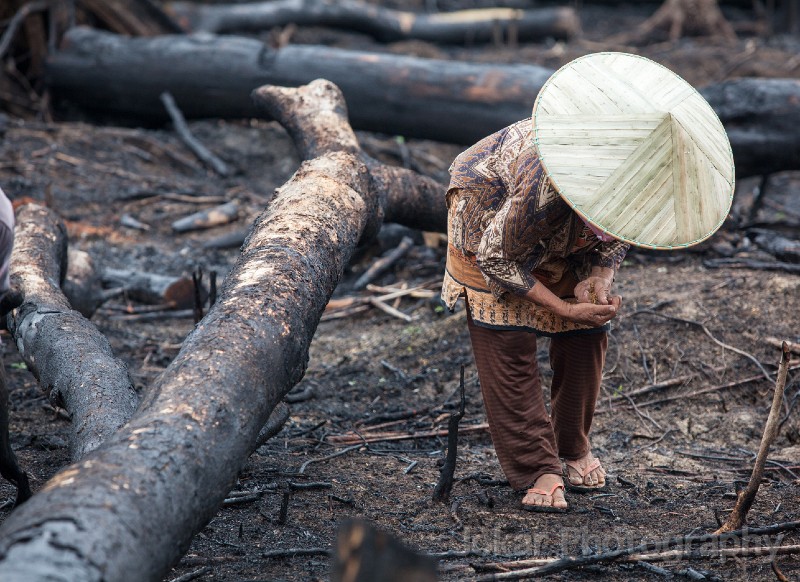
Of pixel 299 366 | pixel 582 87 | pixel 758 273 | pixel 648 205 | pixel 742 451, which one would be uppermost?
pixel 582 87

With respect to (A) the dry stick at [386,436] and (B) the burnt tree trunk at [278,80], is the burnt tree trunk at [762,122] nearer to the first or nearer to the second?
(B) the burnt tree trunk at [278,80]

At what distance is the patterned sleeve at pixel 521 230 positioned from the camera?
113 inches

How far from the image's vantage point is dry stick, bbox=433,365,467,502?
10.7ft

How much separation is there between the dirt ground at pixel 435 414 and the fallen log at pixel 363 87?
0.88 metres

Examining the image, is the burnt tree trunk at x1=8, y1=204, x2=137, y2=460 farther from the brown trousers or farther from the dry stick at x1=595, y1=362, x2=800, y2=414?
the dry stick at x1=595, y1=362, x2=800, y2=414

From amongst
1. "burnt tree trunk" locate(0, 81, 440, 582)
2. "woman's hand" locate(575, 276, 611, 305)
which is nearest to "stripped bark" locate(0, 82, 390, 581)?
"burnt tree trunk" locate(0, 81, 440, 582)

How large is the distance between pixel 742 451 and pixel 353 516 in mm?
1996

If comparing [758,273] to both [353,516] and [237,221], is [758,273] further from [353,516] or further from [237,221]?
[237,221]

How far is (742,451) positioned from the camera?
161 inches

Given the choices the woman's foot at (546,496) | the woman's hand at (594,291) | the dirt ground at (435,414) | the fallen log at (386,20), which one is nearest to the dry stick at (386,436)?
the dirt ground at (435,414)

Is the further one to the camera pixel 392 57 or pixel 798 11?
pixel 798 11

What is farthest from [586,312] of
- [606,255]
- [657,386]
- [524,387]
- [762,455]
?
[657,386]

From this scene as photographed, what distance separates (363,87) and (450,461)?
17.1ft

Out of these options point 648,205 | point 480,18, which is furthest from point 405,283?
point 480,18
